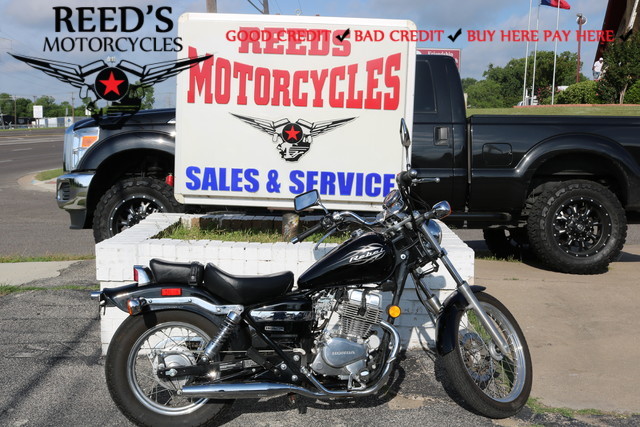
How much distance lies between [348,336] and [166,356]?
3.25 ft

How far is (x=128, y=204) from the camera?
7.27 metres

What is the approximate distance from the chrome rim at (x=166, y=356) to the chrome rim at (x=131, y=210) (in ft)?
12.2

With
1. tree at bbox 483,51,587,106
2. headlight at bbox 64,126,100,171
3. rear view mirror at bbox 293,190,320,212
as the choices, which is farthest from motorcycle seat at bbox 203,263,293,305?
tree at bbox 483,51,587,106

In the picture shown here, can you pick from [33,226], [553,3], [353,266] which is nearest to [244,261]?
[353,266]

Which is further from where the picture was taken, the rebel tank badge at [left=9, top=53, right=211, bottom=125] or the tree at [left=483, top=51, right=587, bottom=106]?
the tree at [left=483, top=51, right=587, bottom=106]

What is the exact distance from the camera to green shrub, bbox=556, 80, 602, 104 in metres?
28.0

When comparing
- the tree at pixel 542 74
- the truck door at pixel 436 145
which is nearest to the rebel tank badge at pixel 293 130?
the truck door at pixel 436 145

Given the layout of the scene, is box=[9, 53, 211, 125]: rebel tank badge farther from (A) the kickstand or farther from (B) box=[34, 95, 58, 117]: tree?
(B) box=[34, 95, 58, 117]: tree

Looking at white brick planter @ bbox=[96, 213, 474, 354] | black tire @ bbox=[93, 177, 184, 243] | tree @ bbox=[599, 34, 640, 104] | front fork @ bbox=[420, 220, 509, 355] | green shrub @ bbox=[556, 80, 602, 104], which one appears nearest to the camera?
front fork @ bbox=[420, 220, 509, 355]

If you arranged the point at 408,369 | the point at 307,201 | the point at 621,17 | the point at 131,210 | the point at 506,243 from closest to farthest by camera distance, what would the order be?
the point at 307,201
the point at 408,369
the point at 131,210
the point at 506,243
the point at 621,17

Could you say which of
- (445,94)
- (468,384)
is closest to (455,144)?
(445,94)

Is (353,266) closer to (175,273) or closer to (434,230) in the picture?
(434,230)

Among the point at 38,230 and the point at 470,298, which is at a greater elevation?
the point at 470,298

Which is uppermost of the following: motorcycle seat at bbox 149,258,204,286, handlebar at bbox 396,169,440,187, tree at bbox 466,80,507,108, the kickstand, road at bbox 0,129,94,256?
tree at bbox 466,80,507,108
